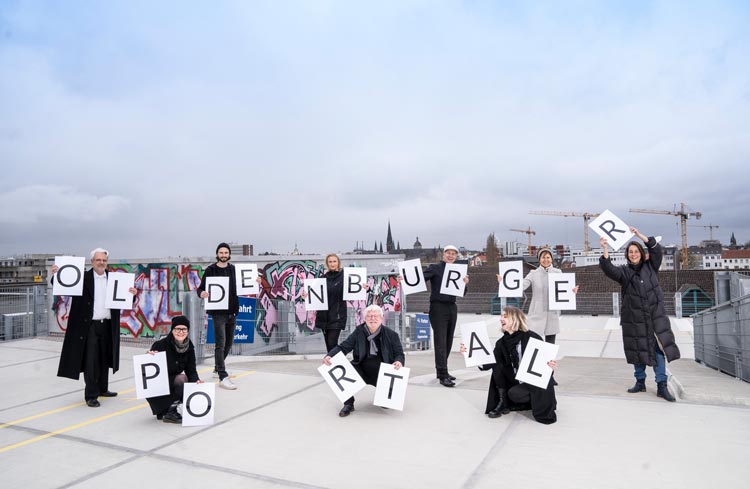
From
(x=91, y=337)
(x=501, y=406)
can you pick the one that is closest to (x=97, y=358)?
(x=91, y=337)

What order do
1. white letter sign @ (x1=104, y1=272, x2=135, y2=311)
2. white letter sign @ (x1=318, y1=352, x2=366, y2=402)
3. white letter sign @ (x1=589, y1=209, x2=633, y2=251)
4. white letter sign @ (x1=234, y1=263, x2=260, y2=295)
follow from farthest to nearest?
white letter sign @ (x1=234, y1=263, x2=260, y2=295)
white letter sign @ (x1=589, y1=209, x2=633, y2=251)
white letter sign @ (x1=104, y1=272, x2=135, y2=311)
white letter sign @ (x1=318, y1=352, x2=366, y2=402)

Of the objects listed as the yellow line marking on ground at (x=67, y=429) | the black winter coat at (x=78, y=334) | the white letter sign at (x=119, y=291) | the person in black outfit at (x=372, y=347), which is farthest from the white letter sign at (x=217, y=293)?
the person in black outfit at (x=372, y=347)

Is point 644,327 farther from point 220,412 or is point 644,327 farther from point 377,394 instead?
point 220,412

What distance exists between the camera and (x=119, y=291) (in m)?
6.26

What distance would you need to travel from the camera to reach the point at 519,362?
5547mm

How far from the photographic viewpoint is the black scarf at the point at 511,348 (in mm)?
5507

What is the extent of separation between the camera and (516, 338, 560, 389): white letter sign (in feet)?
16.9

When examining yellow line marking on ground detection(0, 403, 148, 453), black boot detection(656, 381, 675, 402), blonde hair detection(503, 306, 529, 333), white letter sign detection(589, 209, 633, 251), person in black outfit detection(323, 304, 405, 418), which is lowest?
yellow line marking on ground detection(0, 403, 148, 453)

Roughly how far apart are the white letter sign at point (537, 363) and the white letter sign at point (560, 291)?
4.96 ft

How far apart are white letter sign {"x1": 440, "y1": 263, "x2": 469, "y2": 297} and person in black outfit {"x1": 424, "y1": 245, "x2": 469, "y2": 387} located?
2.2 inches

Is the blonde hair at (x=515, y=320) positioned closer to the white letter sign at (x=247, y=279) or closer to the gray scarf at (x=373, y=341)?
the gray scarf at (x=373, y=341)

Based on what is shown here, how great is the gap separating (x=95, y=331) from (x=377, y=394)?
356cm

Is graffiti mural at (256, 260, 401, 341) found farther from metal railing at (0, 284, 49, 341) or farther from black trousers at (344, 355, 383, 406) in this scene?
metal railing at (0, 284, 49, 341)

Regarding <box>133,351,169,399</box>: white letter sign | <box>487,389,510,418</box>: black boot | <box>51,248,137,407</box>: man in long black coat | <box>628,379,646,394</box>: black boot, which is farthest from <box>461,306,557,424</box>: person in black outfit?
<box>51,248,137,407</box>: man in long black coat
